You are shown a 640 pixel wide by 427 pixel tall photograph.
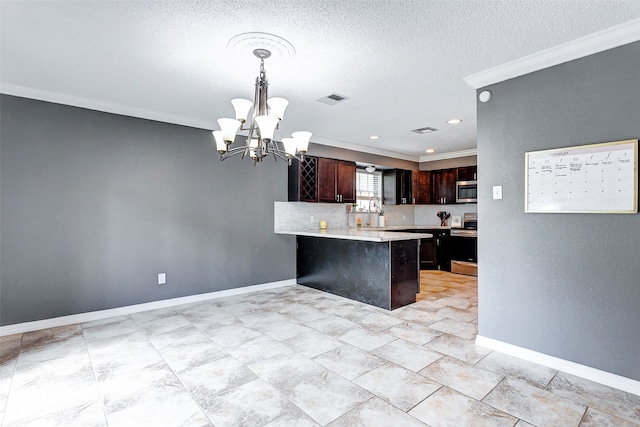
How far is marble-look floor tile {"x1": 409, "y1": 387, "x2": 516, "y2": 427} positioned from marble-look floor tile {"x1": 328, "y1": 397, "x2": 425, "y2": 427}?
8cm

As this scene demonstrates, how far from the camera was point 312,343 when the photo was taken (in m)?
2.94

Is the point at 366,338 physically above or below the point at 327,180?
below

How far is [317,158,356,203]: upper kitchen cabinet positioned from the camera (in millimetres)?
5398

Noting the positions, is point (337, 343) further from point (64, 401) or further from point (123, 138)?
point (123, 138)

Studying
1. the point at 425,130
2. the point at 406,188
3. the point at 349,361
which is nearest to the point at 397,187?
the point at 406,188

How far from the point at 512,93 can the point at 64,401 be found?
4.02m

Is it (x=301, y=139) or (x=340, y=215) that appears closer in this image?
(x=301, y=139)

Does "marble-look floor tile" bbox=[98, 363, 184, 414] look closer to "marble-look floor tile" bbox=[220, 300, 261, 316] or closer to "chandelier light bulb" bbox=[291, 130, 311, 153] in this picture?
"marble-look floor tile" bbox=[220, 300, 261, 316]

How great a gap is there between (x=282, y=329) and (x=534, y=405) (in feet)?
7.09

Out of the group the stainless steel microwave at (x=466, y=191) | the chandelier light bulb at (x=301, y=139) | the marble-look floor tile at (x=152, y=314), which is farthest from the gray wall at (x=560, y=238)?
the stainless steel microwave at (x=466, y=191)

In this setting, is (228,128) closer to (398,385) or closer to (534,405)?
(398,385)

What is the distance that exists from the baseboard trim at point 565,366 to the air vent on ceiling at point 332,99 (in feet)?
9.00

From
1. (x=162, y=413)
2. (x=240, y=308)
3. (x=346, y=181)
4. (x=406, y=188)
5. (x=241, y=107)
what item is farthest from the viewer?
(x=406, y=188)

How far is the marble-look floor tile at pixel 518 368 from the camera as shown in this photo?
2301mm
